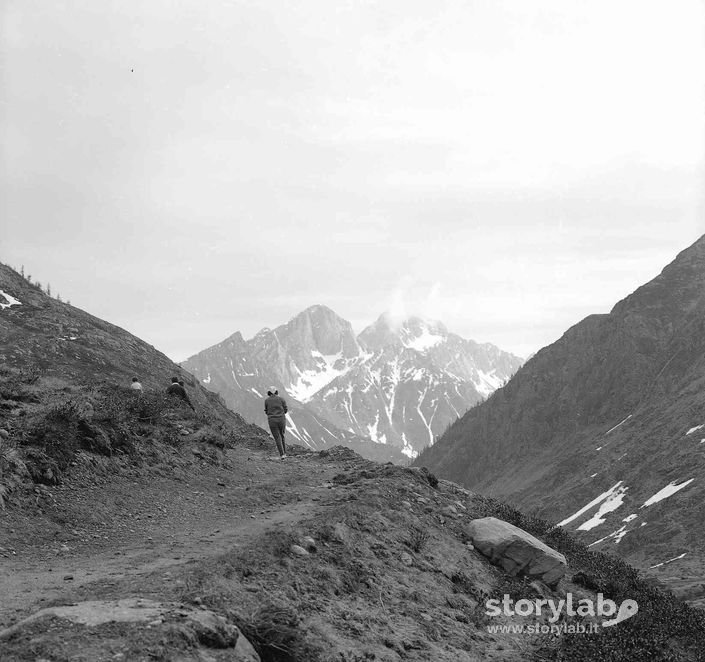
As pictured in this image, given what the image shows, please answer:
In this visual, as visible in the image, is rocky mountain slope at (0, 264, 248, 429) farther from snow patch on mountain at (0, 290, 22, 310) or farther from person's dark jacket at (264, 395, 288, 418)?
person's dark jacket at (264, 395, 288, 418)

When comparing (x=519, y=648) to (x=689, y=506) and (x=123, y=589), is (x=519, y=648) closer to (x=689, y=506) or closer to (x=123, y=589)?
(x=123, y=589)

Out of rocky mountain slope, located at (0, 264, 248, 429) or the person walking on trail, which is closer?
the person walking on trail

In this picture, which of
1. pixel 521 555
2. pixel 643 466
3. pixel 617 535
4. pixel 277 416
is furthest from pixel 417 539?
pixel 643 466

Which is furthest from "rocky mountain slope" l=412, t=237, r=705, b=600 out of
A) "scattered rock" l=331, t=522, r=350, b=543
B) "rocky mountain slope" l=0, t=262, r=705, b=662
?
"scattered rock" l=331, t=522, r=350, b=543

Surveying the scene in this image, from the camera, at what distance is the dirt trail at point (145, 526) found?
989 centimetres

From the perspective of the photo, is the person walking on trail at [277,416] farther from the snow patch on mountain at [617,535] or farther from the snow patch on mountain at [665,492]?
the snow patch on mountain at [665,492]

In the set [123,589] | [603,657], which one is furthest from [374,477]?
[123,589]

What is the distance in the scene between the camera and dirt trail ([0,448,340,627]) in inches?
389

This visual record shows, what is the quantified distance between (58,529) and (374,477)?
29.5 feet

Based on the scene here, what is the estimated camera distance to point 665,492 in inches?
4240

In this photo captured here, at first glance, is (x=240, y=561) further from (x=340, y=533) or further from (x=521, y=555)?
(x=521, y=555)

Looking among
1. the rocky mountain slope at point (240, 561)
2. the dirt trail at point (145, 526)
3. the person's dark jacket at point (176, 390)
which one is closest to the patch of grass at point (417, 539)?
the rocky mountain slope at point (240, 561)

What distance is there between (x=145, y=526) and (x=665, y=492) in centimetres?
11204

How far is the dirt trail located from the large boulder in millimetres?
4188
